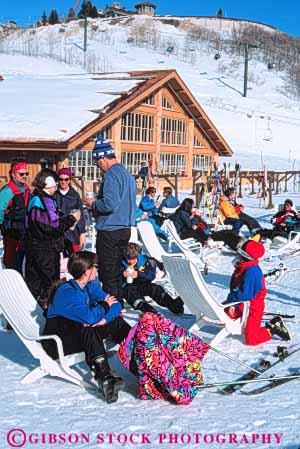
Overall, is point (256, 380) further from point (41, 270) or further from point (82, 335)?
point (41, 270)

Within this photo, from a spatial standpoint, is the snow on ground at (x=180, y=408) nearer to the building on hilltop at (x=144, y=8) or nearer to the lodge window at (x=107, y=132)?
the lodge window at (x=107, y=132)

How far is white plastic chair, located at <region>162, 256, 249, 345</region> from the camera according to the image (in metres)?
5.34

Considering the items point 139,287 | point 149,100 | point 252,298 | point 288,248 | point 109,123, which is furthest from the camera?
point 149,100

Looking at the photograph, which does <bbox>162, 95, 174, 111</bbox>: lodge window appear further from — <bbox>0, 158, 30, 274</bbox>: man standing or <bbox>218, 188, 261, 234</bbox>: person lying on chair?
<bbox>0, 158, 30, 274</bbox>: man standing

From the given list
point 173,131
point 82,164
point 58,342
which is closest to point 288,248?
point 58,342

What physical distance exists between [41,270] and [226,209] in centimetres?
721

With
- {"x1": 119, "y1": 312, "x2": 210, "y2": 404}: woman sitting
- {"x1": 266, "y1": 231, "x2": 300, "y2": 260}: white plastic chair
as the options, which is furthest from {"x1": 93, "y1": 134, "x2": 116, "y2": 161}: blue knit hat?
{"x1": 266, "y1": 231, "x2": 300, "y2": 260}: white plastic chair

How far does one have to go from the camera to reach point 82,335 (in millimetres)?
4285

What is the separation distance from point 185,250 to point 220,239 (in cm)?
197

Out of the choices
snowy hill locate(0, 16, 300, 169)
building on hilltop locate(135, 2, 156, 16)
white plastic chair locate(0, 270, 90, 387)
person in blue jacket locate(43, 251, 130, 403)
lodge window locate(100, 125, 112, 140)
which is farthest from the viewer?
building on hilltop locate(135, 2, 156, 16)

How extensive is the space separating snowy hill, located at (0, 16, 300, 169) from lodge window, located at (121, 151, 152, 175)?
13.4 meters

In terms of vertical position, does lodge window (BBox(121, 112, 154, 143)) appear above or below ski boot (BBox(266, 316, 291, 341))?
above

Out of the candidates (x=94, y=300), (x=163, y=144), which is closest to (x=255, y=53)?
(x=163, y=144)

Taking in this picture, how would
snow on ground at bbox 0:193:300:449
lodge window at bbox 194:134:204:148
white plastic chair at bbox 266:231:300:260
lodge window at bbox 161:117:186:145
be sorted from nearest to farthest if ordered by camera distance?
snow on ground at bbox 0:193:300:449 < white plastic chair at bbox 266:231:300:260 < lodge window at bbox 161:117:186:145 < lodge window at bbox 194:134:204:148
